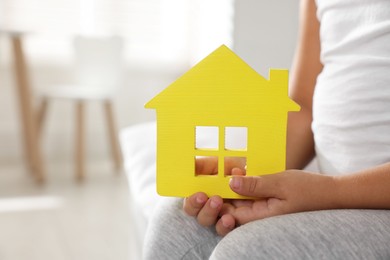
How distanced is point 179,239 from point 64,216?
171 cm

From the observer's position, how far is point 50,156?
11.4ft

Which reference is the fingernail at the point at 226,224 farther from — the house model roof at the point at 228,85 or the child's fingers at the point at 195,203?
the house model roof at the point at 228,85

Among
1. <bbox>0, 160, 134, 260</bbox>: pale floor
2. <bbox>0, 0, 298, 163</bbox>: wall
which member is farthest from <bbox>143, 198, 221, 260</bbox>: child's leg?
<bbox>0, 0, 298, 163</bbox>: wall

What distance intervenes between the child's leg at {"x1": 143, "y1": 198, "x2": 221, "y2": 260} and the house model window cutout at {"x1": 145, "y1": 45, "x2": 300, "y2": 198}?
0.14 feet

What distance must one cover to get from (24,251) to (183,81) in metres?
1.41

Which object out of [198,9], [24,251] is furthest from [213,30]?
[24,251]

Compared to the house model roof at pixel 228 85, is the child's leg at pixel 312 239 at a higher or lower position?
lower

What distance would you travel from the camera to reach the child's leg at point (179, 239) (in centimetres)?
70

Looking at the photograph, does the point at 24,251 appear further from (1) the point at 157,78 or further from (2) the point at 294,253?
(1) the point at 157,78

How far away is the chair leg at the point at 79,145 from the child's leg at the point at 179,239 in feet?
7.64

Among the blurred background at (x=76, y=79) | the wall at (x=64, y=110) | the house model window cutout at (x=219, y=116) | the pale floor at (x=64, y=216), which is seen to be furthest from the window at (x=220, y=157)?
the wall at (x=64, y=110)

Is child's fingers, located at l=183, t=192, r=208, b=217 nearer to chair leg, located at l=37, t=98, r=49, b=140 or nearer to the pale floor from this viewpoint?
the pale floor

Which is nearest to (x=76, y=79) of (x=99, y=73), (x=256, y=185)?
(x=99, y=73)

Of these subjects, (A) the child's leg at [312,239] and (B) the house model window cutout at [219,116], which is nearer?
(A) the child's leg at [312,239]
